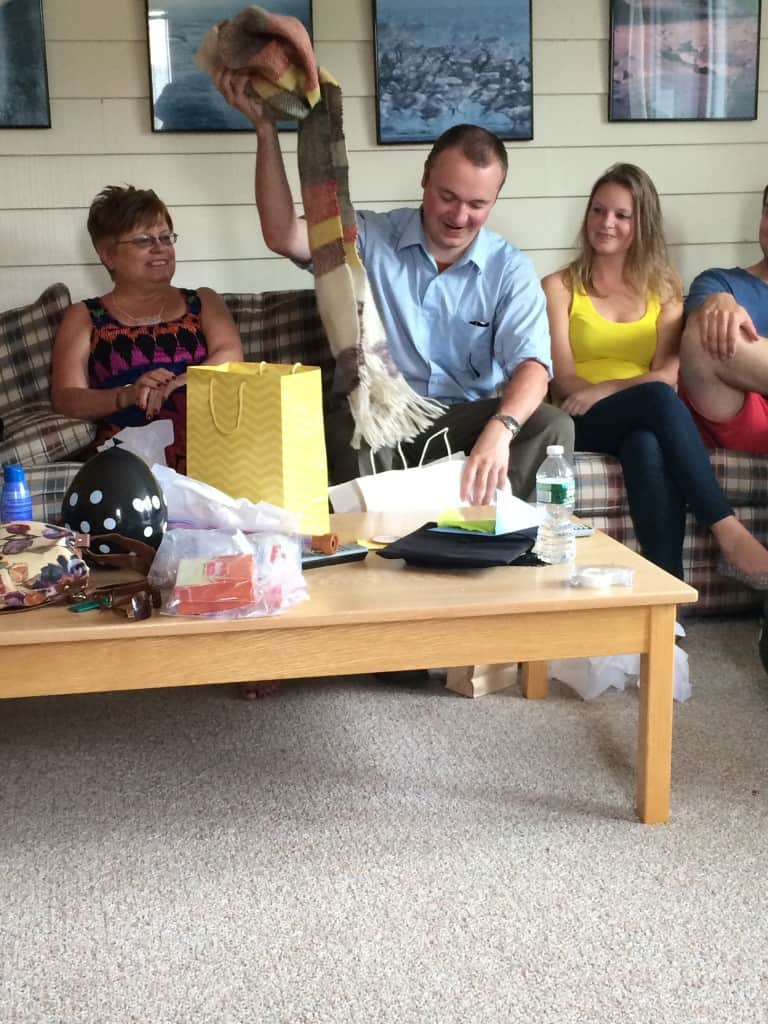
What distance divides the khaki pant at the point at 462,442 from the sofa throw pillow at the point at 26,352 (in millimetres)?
809

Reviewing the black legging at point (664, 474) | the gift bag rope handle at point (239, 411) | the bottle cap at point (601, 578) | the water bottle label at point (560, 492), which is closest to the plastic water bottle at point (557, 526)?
the water bottle label at point (560, 492)

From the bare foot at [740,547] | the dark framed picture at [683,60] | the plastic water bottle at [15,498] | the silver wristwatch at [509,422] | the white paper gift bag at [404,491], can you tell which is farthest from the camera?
the dark framed picture at [683,60]

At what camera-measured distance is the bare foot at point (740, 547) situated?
241 centimetres

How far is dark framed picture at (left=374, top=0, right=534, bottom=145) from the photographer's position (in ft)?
10.3

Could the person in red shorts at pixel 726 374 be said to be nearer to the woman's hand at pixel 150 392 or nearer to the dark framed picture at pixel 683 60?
the dark framed picture at pixel 683 60

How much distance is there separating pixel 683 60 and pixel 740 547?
171cm

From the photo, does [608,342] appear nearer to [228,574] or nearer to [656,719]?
[656,719]

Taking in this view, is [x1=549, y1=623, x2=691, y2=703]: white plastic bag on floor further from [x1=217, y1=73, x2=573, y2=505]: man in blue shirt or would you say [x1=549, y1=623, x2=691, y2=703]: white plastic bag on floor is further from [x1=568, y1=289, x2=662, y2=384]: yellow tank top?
[x1=568, y1=289, x2=662, y2=384]: yellow tank top

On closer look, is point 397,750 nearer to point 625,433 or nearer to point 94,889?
point 94,889

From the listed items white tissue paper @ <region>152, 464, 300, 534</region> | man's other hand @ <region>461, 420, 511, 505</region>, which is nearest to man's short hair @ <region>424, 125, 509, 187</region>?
man's other hand @ <region>461, 420, 511, 505</region>

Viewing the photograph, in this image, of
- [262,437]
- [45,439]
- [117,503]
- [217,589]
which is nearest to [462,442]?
[262,437]

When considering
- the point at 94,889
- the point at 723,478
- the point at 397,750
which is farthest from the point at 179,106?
the point at 94,889

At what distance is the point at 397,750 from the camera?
193 cm

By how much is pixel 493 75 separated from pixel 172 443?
1.54m
